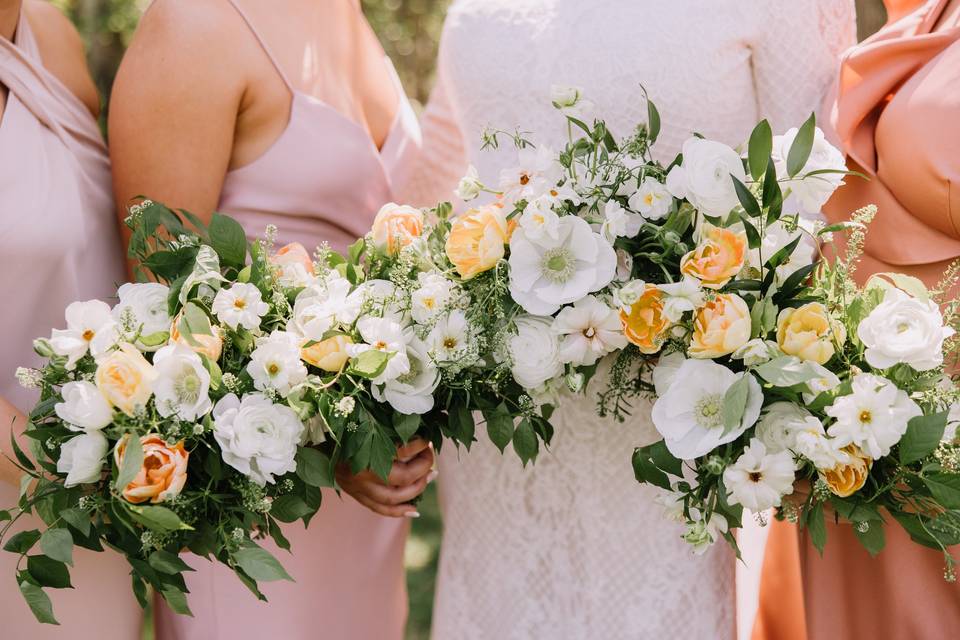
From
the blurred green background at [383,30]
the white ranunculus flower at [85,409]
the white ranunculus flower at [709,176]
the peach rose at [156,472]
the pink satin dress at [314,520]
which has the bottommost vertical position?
the blurred green background at [383,30]

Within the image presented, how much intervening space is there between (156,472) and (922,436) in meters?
1.11

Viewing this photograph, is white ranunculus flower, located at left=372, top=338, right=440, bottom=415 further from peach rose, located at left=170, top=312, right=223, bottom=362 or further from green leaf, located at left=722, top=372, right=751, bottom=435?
green leaf, located at left=722, top=372, right=751, bottom=435

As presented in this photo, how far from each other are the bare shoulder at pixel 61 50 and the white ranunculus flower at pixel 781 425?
170cm

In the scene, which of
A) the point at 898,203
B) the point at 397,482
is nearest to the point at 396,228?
the point at 397,482

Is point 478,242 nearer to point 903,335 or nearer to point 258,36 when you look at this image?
point 903,335

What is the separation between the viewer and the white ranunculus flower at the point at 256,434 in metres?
1.50

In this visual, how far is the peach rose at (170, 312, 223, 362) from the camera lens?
1535 mm

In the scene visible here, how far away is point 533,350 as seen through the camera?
1.58 metres

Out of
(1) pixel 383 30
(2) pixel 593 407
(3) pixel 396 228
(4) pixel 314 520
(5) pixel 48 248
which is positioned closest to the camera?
(3) pixel 396 228

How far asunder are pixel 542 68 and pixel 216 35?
0.69 m

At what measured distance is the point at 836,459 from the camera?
143 cm

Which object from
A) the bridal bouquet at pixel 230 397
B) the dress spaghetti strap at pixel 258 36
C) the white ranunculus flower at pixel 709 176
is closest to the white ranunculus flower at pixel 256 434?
the bridal bouquet at pixel 230 397

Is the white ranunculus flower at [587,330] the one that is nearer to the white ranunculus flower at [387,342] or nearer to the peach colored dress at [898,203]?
the white ranunculus flower at [387,342]

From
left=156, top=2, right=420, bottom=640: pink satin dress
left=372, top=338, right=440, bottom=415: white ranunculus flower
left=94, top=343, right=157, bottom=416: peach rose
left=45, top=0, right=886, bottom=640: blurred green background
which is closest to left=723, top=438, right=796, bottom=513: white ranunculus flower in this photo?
left=372, top=338, right=440, bottom=415: white ranunculus flower
